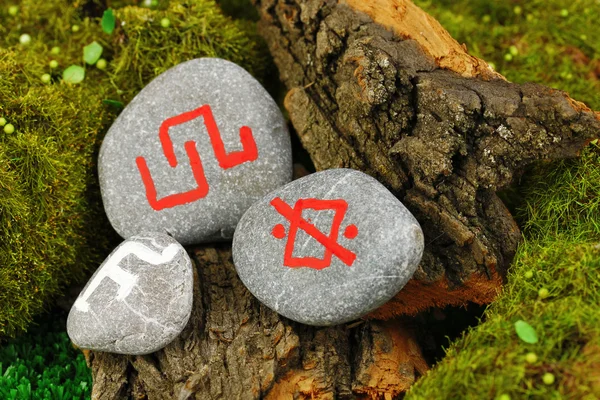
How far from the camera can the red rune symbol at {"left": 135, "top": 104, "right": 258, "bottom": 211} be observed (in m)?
2.46

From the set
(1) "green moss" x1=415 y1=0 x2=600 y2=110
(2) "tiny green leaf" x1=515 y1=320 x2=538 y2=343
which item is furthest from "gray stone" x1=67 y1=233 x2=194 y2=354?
(1) "green moss" x1=415 y1=0 x2=600 y2=110

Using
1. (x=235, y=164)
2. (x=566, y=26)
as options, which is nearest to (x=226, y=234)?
(x=235, y=164)

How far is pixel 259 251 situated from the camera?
85.2 inches

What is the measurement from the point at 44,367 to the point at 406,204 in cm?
170

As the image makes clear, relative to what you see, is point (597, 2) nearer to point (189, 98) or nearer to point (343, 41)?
point (343, 41)

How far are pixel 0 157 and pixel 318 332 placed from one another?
1451mm

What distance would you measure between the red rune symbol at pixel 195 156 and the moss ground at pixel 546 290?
1168 mm

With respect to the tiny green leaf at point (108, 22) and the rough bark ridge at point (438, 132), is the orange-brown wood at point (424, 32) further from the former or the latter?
the tiny green leaf at point (108, 22)

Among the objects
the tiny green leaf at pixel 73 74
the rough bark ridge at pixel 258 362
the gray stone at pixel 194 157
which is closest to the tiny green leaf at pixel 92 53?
the tiny green leaf at pixel 73 74

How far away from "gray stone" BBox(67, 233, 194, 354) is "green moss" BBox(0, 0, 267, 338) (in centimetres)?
36

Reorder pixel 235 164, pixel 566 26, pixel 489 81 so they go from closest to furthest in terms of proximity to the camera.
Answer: pixel 489 81
pixel 235 164
pixel 566 26

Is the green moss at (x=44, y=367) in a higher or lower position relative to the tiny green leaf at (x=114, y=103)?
lower

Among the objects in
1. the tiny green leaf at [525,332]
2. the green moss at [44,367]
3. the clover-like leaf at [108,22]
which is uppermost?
the tiny green leaf at [525,332]

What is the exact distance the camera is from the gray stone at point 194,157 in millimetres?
2461
